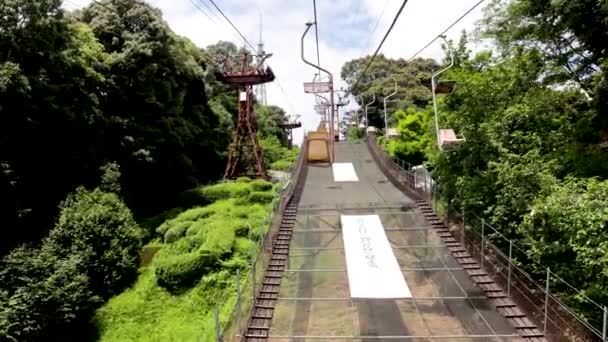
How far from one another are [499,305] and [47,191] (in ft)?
52.3

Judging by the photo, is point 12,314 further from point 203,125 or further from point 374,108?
point 374,108

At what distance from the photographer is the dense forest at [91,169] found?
15266mm

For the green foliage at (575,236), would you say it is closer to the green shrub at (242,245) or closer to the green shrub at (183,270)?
the green shrub at (242,245)

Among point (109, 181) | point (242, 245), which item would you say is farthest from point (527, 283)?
point (109, 181)

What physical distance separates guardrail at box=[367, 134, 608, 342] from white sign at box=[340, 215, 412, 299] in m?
1.72

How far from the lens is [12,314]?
13.3 metres

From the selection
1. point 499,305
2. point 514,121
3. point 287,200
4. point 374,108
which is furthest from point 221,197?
point 374,108

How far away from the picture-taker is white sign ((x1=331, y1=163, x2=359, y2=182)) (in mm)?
21759

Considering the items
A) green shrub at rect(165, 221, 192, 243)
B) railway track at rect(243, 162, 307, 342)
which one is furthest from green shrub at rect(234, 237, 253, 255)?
green shrub at rect(165, 221, 192, 243)

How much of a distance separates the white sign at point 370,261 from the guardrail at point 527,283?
172cm

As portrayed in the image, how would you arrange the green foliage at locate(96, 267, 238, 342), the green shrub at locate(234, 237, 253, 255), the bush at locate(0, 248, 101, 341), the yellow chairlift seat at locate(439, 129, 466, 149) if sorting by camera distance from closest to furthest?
the yellow chairlift seat at locate(439, 129, 466, 149) → the bush at locate(0, 248, 101, 341) → the green foliage at locate(96, 267, 238, 342) → the green shrub at locate(234, 237, 253, 255)

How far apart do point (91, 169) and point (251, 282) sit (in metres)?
12.2

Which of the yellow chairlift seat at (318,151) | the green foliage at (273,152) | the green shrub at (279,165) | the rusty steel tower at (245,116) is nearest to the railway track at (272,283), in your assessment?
the yellow chairlift seat at (318,151)

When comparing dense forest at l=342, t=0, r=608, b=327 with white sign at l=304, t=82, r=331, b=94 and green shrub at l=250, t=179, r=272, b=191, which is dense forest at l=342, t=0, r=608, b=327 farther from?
white sign at l=304, t=82, r=331, b=94
